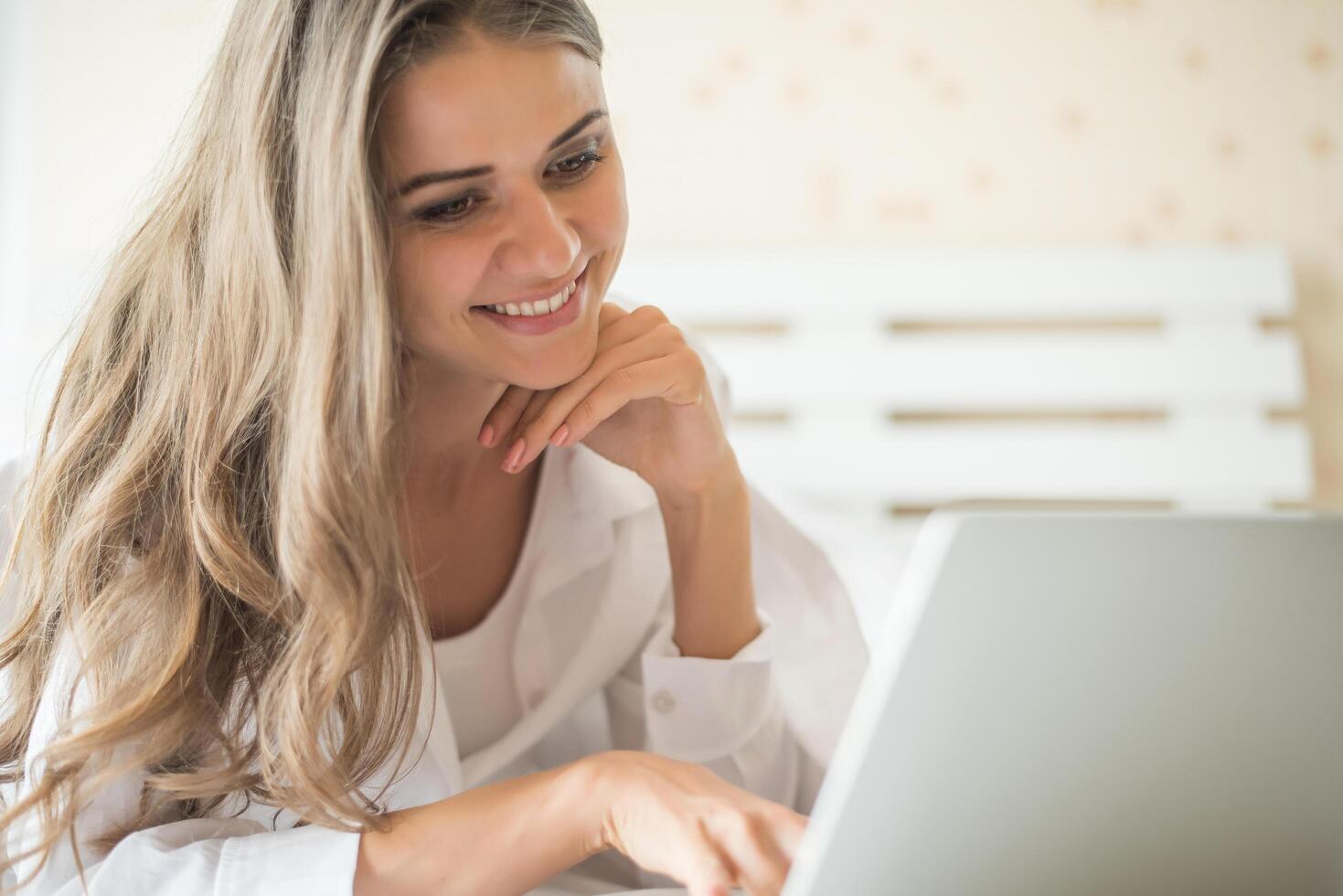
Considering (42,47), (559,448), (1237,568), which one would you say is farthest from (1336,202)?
(42,47)

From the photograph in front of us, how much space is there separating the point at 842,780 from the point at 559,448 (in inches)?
30.7

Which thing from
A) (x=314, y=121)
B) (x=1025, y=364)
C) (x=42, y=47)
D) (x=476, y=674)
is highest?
(x=42, y=47)

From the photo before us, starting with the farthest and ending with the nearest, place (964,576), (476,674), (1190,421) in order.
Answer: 1. (1190,421)
2. (476,674)
3. (964,576)

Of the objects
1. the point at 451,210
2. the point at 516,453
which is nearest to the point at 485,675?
the point at 516,453

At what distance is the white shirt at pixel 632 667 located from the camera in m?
1.02

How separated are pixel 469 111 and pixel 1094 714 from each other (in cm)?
60

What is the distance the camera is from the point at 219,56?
88 cm

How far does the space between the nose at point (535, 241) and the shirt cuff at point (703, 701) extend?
0.39 m

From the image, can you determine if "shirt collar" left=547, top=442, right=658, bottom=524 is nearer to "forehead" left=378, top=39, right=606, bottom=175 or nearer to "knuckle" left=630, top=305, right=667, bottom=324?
"knuckle" left=630, top=305, right=667, bottom=324

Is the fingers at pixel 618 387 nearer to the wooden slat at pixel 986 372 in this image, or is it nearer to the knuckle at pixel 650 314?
the knuckle at pixel 650 314

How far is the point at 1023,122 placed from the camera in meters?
2.11

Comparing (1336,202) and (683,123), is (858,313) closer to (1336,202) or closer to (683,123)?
(683,123)

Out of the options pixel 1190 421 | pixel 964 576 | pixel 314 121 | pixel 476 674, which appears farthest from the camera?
pixel 1190 421

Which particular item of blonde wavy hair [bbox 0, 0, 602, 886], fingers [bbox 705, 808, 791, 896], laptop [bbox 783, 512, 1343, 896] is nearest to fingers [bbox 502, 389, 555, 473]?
blonde wavy hair [bbox 0, 0, 602, 886]
